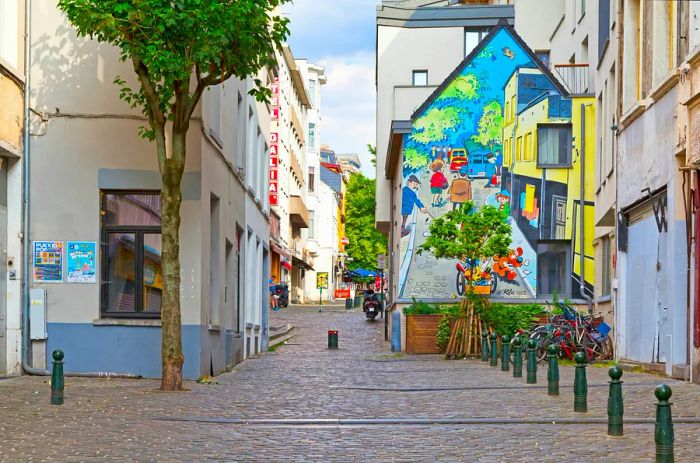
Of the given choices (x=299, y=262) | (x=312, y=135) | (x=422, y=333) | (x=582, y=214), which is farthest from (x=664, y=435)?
(x=312, y=135)

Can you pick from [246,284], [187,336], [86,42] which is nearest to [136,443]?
[187,336]

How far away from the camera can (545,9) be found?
136 feet

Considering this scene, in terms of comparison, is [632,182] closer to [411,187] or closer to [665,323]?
[665,323]

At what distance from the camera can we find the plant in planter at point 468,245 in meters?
28.3

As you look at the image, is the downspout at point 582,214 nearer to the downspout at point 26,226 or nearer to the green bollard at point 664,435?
the downspout at point 26,226

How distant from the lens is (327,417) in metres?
12.9

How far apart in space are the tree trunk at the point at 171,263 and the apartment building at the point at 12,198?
331 centimetres

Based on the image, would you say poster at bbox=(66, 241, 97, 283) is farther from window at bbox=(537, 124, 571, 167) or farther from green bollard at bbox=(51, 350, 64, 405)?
window at bbox=(537, 124, 571, 167)

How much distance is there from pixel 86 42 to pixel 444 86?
15943mm

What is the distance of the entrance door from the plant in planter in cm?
687

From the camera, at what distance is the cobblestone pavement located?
9.80m

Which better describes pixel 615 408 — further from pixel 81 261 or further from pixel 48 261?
pixel 48 261

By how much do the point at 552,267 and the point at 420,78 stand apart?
11.4 meters

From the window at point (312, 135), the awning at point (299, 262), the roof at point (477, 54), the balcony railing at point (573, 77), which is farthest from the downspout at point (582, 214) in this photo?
the window at point (312, 135)
